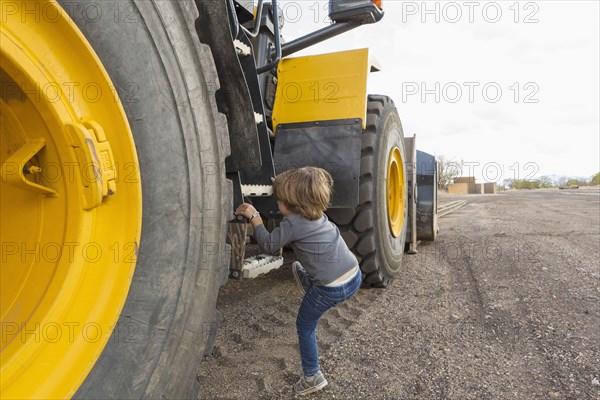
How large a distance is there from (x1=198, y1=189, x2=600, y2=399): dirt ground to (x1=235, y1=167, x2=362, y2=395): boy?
0.82ft

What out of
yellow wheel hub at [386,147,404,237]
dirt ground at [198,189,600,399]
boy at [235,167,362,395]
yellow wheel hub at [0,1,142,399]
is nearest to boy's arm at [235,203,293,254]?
boy at [235,167,362,395]

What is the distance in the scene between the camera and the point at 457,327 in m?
2.74

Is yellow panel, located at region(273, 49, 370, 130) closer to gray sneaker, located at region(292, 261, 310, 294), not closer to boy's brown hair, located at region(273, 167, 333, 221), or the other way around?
boy's brown hair, located at region(273, 167, 333, 221)

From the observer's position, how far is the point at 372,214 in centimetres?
320

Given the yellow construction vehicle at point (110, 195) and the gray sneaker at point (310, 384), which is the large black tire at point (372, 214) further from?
the yellow construction vehicle at point (110, 195)

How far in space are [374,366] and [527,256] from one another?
304 cm

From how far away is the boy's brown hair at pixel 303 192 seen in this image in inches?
84.4

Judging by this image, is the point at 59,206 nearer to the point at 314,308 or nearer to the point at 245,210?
the point at 245,210

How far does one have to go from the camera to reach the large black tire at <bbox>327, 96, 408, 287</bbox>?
3189 mm

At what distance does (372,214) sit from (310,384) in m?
1.43

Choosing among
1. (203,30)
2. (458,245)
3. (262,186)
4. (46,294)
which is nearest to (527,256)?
(458,245)

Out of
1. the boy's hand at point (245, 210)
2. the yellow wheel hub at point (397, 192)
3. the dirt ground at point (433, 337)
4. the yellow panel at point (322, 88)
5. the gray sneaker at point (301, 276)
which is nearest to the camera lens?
the boy's hand at point (245, 210)

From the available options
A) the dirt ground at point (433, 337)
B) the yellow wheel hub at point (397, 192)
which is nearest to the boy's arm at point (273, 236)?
the dirt ground at point (433, 337)

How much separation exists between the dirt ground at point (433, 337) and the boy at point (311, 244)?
25 cm
